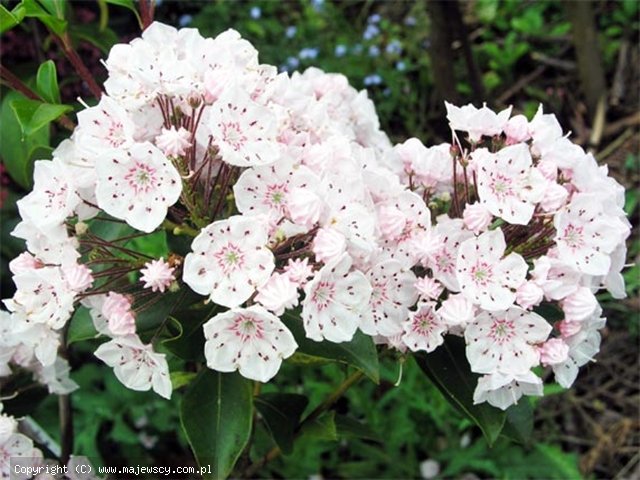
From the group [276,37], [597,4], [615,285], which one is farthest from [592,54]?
[615,285]

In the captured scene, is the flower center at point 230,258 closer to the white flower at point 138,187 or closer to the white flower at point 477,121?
the white flower at point 138,187

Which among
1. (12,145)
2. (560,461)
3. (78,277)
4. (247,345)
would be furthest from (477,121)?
(560,461)

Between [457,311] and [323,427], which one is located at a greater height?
[457,311]

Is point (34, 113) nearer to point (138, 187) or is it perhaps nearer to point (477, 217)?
point (138, 187)

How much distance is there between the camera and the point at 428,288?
0.97 meters

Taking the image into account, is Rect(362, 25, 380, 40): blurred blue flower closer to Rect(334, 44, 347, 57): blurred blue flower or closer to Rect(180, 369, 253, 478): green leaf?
Rect(334, 44, 347, 57): blurred blue flower

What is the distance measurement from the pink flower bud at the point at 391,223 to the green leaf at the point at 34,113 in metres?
0.40

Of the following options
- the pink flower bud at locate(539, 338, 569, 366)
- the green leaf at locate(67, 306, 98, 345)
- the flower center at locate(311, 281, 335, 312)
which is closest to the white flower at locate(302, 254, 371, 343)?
A: the flower center at locate(311, 281, 335, 312)

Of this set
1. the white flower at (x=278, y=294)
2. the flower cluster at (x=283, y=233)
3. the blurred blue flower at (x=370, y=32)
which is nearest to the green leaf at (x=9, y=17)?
the flower cluster at (x=283, y=233)

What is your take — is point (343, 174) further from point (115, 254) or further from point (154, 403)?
point (154, 403)

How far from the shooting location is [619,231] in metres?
1.00

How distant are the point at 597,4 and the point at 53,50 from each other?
2.05m

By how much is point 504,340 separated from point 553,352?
0.06 m

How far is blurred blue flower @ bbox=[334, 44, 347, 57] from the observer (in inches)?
114
